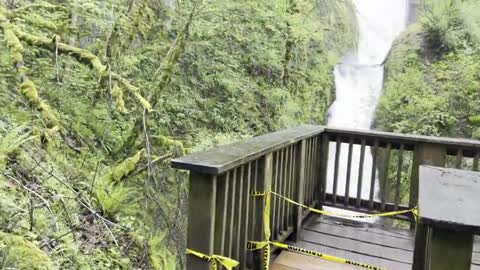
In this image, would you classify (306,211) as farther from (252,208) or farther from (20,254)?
(20,254)

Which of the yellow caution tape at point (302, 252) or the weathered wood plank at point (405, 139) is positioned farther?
the weathered wood plank at point (405, 139)

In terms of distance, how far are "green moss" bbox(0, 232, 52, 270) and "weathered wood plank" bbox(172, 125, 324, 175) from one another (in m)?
1.23

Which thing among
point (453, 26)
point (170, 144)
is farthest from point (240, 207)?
point (453, 26)

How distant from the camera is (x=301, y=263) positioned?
3.04 metres

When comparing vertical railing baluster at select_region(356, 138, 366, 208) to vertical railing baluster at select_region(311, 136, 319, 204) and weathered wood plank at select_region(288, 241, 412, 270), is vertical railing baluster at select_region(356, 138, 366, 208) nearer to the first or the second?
vertical railing baluster at select_region(311, 136, 319, 204)

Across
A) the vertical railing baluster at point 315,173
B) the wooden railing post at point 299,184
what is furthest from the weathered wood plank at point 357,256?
the vertical railing baluster at point 315,173

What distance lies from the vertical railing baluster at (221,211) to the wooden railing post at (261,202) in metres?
0.50

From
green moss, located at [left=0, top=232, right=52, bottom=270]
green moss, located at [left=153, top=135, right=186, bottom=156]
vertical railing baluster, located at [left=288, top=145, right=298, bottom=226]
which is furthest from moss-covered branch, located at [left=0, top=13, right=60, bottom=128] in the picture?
vertical railing baluster, located at [left=288, top=145, right=298, bottom=226]

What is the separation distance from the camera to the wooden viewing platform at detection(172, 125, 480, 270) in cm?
175

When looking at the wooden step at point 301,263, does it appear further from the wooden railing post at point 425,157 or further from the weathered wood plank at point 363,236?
the wooden railing post at point 425,157

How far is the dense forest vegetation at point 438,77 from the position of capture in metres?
9.06

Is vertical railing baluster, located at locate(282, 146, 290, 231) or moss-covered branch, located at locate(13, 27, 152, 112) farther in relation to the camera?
moss-covered branch, located at locate(13, 27, 152, 112)

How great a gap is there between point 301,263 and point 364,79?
11.1 metres

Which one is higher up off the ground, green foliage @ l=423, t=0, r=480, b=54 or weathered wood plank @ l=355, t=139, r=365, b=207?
green foliage @ l=423, t=0, r=480, b=54
